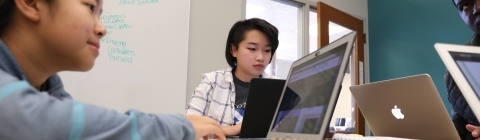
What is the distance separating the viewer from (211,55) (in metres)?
2.58

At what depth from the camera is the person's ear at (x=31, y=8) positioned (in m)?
0.57

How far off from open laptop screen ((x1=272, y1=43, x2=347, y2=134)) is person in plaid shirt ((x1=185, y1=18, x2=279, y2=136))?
0.48 m

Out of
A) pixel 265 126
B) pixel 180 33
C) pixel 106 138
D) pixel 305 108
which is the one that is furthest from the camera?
pixel 180 33

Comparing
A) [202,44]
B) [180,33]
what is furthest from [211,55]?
[180,33]

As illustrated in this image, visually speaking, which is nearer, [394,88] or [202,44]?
[394,88]

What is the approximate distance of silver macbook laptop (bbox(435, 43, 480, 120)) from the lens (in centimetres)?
66

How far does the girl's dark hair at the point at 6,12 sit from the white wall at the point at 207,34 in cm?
180

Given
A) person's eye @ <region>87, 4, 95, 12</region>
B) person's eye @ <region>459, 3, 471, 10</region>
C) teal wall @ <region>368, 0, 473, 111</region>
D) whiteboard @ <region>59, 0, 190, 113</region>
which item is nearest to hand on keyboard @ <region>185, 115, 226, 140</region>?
person's eye @ <region>87, 4, 95, 12</region>

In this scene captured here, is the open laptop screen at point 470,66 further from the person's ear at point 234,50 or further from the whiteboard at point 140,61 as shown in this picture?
the whiteboard at point 140,61

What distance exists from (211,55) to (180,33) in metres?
0.31

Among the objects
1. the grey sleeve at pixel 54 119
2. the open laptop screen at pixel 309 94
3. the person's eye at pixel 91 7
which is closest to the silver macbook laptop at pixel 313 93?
the open laptop screen at pixel 309 94

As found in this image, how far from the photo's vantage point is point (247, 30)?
5.00 ft

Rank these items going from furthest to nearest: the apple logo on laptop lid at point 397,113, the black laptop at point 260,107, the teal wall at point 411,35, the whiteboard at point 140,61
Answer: the teal wall at point 411,35 < the whiteboard at point 140,61 < the black laptop at point 260,107 < the apple logo on laptop lid at point 397,113

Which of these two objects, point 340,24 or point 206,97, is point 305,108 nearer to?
point 206,97
